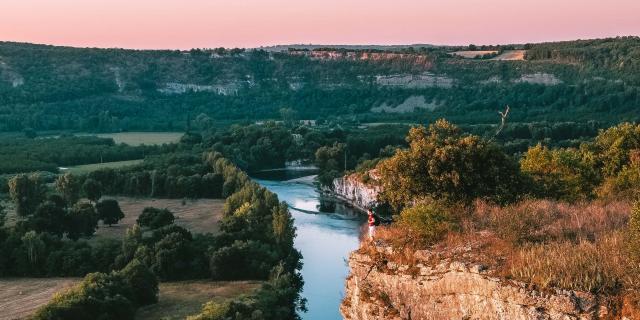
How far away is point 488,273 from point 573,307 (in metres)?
1.69

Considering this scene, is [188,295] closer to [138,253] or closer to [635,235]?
[138,253]

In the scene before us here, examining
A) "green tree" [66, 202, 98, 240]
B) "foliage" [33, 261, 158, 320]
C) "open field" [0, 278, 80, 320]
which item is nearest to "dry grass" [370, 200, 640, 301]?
"foliage" [33, 261, 158, 320]

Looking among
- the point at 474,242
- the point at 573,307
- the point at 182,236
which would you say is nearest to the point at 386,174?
the point at 474,242

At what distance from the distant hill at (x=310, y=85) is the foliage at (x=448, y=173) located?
86.7m

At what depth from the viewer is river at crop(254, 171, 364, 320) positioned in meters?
41.6

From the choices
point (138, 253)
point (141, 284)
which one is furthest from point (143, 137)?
point (141, 284)

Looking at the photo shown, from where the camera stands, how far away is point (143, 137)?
125688mm

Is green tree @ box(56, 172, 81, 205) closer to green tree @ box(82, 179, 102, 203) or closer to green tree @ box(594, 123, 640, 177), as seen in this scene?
green tree @ box(82, 179, 102, 203)

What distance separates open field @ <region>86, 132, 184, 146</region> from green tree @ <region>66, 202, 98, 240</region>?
5768 cm

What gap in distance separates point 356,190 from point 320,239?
19.7 meters

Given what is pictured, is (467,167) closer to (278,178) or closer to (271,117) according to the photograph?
(278,178)

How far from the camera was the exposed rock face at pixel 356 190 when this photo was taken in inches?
2832

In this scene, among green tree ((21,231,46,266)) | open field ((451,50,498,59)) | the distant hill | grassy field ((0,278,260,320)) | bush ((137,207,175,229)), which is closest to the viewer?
grassy field ((0,278,260,320))

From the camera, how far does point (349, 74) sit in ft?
592
